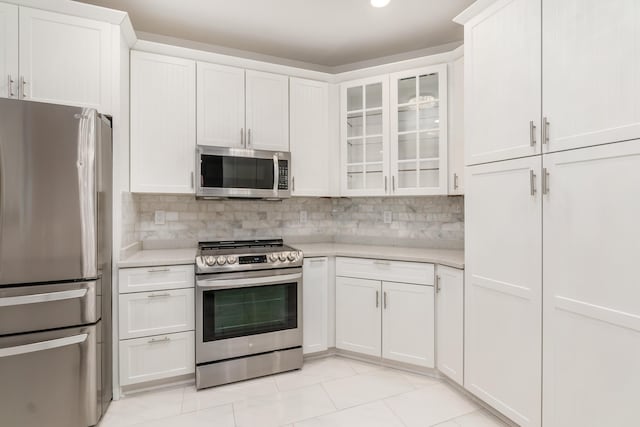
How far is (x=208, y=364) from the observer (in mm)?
2336

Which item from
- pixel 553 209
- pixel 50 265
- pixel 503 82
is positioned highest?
pixel 503 82

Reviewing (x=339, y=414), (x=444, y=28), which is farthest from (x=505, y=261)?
(x=444, y=28)

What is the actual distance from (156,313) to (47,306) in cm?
63

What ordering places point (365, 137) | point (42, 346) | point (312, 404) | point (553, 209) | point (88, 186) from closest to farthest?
point (553, 209), point (42, 346), point (88, 186), point (312, 404), point (365, 137)

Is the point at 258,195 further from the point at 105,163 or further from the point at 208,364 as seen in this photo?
the point at 208,364

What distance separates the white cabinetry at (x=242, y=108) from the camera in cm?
266

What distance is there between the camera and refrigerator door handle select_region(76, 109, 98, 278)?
184 centimetres

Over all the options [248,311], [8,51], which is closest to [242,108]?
[8,51]

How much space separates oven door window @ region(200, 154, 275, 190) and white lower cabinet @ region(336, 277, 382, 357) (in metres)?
1.06

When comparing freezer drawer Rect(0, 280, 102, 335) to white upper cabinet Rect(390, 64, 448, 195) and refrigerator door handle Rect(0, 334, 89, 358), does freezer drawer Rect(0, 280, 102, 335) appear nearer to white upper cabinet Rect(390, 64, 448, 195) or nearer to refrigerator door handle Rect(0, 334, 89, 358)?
refrigerator door handle Rect(0, 334, 89, 358)

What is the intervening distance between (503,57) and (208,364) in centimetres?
270

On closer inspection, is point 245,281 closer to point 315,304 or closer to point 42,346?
point 315,304

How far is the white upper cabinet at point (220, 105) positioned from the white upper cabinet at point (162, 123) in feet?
0.22

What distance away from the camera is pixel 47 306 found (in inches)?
69.3
